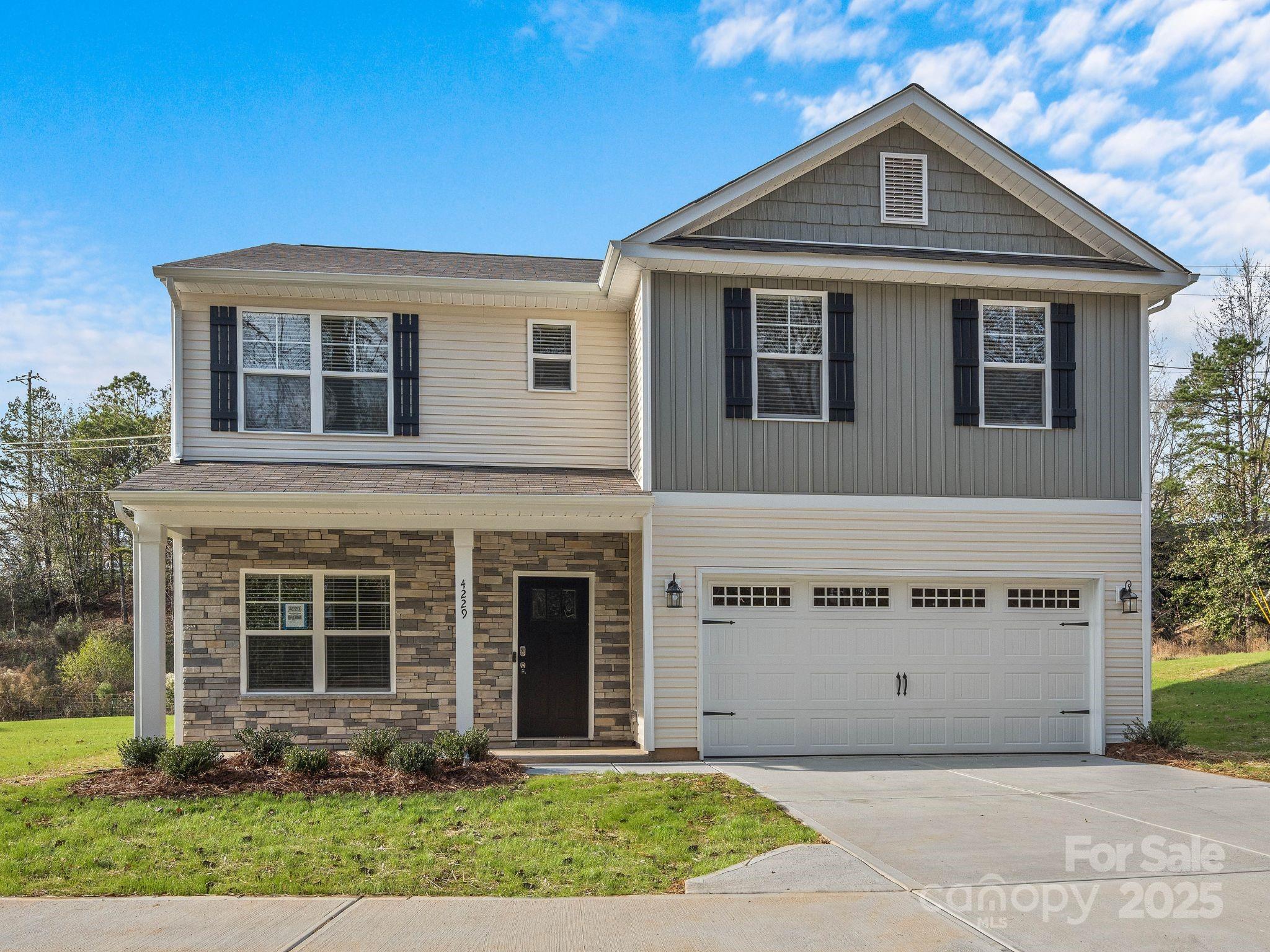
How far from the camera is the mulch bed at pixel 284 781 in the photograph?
8.66 meters

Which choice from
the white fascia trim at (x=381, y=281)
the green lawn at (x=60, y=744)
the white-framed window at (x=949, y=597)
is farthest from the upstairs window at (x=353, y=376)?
the white-framed window at (x=949, y=597)

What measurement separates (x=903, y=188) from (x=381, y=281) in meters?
6.18

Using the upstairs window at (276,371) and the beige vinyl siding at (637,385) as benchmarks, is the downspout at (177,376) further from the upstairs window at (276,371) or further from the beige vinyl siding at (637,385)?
the beige vinyl siding at (637,385)

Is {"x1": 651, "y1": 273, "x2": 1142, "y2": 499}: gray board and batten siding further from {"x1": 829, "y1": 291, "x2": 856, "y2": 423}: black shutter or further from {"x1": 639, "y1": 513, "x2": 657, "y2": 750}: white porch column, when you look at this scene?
{"x1": 639, "y1": 513, "x2": 657, "y2": 750}: white porch column

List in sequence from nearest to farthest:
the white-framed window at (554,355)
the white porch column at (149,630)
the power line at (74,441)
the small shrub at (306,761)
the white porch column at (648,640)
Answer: the small shrub at (306,761), the white porch column at (149,630), the white porch column at (648,640), the white-framed window at (554,355), the power line at (74,441)

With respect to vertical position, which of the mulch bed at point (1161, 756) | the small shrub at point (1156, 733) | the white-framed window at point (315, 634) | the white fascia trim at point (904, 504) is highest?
the white fascia trim at point (904, 504)

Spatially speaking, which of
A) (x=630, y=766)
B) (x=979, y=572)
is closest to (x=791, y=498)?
(x=979, y=572)

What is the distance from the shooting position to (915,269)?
11797 millimetres

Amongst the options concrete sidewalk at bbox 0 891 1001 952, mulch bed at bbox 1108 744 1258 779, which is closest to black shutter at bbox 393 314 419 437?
concrete sidewalk at bbox 0 891 1001 952

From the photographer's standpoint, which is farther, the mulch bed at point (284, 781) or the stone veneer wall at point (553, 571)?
the stone veneer wall at point (553, 571)

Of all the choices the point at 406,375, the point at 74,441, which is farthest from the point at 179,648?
the point at 74,441

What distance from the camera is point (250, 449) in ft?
39.9

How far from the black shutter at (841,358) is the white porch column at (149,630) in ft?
24.1

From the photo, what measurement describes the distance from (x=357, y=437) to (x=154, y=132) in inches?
282
